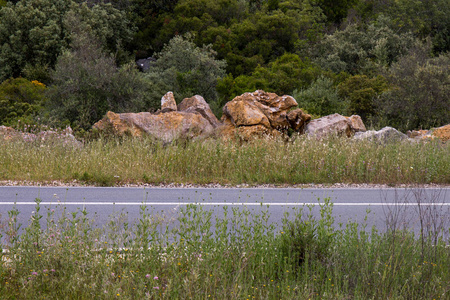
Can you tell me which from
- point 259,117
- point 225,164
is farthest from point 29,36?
point 225,164

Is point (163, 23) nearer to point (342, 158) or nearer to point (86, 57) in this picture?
point (86, 57)

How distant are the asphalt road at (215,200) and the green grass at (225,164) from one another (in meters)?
0.76

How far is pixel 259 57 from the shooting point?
105 feet

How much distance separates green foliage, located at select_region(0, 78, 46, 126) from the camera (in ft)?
75.9

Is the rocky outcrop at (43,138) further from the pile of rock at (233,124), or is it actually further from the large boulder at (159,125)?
the large boulder at (159,125)

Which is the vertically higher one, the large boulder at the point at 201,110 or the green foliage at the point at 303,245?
the large boulder at the point at 201,110

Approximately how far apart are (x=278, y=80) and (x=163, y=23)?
16.1 metres

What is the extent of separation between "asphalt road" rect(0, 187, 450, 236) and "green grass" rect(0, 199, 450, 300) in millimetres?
2233

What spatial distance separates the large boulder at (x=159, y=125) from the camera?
45.3 feet

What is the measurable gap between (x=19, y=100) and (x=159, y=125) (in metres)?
16.3

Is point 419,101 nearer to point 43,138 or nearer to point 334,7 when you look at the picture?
point 43,138

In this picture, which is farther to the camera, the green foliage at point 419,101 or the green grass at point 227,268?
the green foliage at point 419,101

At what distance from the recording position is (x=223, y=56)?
105 feet

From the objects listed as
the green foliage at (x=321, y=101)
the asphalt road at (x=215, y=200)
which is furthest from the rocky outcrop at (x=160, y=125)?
the green foliage at (x=321, y=101)
